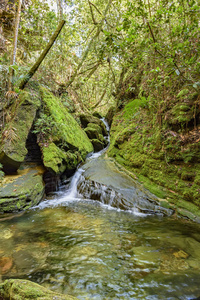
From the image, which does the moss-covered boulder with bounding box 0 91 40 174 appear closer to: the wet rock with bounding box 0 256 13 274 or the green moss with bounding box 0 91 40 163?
the green moss with bounding box 0 91 40 163

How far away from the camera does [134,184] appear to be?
5832mm

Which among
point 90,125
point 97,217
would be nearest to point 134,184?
point 97,217

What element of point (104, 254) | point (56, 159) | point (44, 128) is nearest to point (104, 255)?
point (104, 254)

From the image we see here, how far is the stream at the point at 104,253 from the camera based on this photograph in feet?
6.96

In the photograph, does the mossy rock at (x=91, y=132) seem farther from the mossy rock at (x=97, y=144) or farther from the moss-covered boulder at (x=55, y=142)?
the moss-covered boulder at (x=55, y=142)

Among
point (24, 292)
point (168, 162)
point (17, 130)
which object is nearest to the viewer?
point (24, 292)

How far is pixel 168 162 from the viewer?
516 cm

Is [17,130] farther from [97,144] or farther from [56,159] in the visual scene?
[97,144]

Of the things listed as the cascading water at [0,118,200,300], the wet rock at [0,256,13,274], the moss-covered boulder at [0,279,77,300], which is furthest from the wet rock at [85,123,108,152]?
the moss-covered boulder at [0,279,77,300]

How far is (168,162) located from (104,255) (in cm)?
343

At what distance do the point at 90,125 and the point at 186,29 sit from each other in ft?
28.8

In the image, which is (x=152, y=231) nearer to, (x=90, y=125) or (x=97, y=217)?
(x=97, y=217)

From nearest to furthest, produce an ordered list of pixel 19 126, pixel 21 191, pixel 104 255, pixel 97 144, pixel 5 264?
pixel 5 264, pixel 104 255, pixel 21 191, pixel 19 126, pixel 97 144

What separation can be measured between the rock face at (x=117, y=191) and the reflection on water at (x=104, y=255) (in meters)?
0.57
